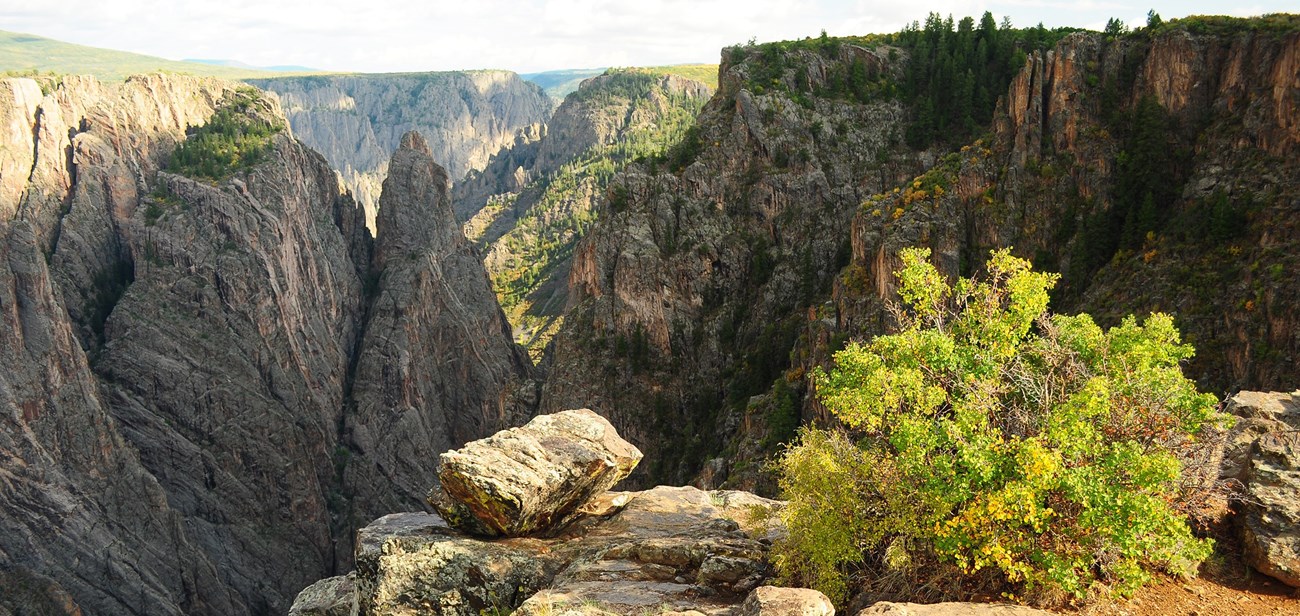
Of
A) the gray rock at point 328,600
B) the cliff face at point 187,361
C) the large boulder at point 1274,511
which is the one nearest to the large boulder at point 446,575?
the gray rock at point 328,600

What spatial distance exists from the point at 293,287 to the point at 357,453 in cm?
2755

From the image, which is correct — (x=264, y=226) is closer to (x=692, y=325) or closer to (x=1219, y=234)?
(x=692, y=325)

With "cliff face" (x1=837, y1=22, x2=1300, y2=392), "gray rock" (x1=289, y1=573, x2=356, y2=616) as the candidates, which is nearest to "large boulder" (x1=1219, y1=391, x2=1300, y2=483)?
"cliff face" (x1=837, y1=22, x2=1300, y2=392)

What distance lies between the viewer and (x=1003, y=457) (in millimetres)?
18641

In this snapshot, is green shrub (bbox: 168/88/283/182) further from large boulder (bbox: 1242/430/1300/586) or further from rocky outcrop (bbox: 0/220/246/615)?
large boulder (bbox: 1242/430/1300/586)

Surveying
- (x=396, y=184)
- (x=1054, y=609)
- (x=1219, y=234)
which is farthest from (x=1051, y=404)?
(x=396, y=184)

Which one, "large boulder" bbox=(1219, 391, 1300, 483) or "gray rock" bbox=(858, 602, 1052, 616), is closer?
"gray rock" bbox=(858, 602, 1052, 616)

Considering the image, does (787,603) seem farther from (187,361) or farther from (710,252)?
(187,361)

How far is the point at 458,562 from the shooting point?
90.7 ft

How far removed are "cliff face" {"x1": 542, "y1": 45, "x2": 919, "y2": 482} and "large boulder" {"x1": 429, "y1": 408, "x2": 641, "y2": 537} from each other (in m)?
54.3

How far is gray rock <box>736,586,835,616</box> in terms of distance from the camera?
1848 cm

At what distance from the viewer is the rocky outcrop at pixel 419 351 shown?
390ft

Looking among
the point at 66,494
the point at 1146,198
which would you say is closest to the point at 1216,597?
the point at 1146,198

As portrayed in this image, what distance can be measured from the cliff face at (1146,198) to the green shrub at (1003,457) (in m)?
31.3
